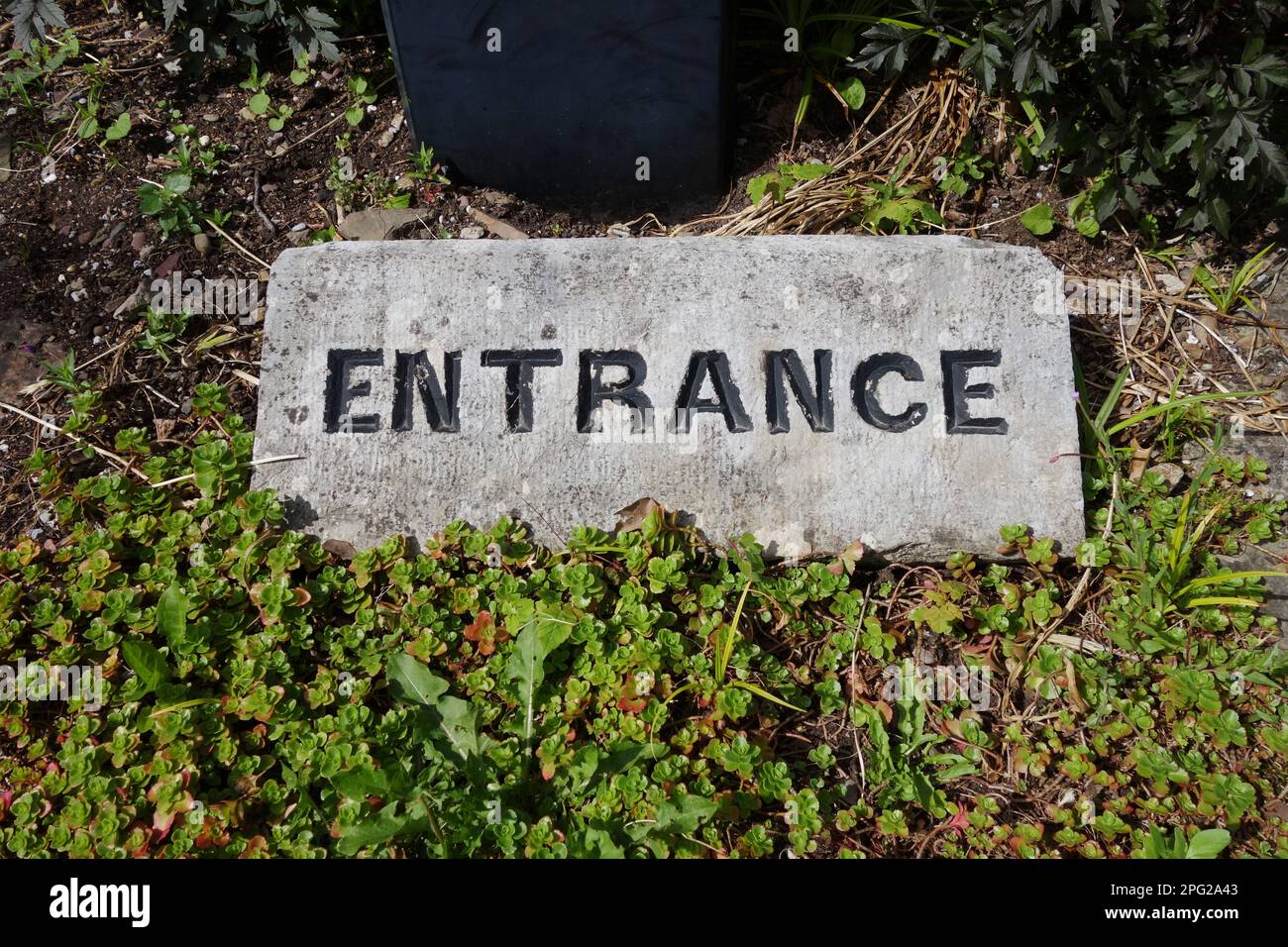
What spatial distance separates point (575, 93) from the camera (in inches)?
121

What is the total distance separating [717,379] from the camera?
2.66m

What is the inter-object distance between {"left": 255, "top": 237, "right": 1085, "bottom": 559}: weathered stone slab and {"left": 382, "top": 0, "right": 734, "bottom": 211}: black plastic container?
0.63 metres

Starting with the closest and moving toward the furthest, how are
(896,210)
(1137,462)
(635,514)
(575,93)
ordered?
(635,514) → (1137,462) → (575,93) → (896,210)

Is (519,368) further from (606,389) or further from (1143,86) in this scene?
(1143,86)

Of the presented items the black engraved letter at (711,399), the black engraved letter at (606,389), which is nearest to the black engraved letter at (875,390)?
the black engraved letter at (711,399)

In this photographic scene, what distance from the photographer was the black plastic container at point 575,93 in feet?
9.52

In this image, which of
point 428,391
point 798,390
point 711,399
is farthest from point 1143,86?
point 428,391

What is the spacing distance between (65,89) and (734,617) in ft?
11.0

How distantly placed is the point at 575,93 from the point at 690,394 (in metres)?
1.13

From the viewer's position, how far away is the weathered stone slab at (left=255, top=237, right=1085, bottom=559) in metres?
2.59

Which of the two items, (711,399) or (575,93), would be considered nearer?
(711,399)

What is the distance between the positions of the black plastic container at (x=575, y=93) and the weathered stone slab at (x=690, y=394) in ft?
2.07

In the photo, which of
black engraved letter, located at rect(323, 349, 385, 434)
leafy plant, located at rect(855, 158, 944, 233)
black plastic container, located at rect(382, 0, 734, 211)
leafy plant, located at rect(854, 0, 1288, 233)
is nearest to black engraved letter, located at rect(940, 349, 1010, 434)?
leafy plant, located at rect(855, 158, 944, 233)

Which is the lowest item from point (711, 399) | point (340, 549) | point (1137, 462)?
point (340, 549)
